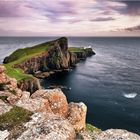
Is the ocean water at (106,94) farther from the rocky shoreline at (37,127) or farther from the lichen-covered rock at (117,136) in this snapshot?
the rocky shoreline at (37,127)

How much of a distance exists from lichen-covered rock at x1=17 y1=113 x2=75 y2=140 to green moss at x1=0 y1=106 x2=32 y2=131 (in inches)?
21.9

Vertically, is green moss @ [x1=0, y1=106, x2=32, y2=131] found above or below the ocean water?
above

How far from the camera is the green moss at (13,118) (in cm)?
1788

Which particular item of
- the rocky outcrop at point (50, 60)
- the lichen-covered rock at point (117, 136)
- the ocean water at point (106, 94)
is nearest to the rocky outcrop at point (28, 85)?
the ocean water at point (106, 94)

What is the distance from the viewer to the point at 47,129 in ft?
55.8

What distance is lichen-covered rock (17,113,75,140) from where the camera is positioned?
16.7 metres

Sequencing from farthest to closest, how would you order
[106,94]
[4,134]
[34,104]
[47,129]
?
[106,94]
[34,104]
[4,134]
[47,129]

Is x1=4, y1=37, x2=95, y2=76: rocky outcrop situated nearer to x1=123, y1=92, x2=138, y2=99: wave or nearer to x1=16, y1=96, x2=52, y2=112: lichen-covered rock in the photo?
x1=123, y1=92, x2=138, y2=99: wave

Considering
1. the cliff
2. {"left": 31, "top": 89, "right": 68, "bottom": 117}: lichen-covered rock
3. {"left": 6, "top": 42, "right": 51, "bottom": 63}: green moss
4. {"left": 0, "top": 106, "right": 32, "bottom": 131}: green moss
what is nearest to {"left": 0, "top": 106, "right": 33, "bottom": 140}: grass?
{"left": 0, "top": 106, "right": 32, "bottom": 131}: green moss

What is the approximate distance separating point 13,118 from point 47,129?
2.70 m

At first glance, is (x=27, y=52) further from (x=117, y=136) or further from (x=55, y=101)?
(x=117, y=136)

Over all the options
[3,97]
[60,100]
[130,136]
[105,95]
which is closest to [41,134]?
[130,136]

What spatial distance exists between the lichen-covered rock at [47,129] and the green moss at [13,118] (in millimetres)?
556

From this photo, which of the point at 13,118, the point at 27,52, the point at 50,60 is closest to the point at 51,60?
the point at 50,60
